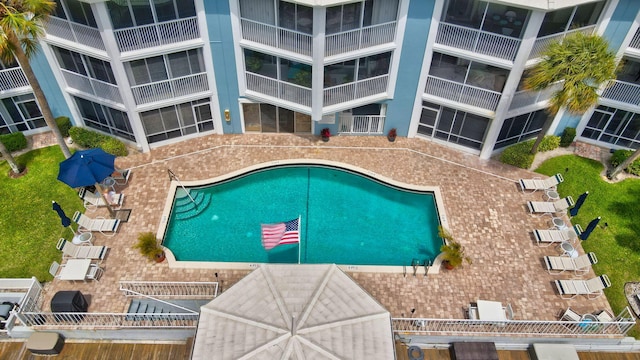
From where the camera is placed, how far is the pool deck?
66.7 feet

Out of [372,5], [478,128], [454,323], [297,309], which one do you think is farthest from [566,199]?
[297,309]

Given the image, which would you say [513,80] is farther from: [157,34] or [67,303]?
[67,303]

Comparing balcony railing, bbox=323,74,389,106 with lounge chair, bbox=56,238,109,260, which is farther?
balcony railing, bbox=323,74,389,106

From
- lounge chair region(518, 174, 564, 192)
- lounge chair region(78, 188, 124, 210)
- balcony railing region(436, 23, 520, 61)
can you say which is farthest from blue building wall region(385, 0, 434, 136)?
lounge chair region(78, 188, 124, 210)

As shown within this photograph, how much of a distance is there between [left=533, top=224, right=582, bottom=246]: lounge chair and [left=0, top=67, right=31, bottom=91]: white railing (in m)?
29.3

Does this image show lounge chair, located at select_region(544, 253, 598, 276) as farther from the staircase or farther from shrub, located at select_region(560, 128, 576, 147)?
the staircase

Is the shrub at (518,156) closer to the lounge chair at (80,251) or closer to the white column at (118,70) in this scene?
the white column at (118,70)

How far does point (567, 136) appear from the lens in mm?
27203

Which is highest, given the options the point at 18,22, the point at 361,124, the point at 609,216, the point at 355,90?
the point at 18,22

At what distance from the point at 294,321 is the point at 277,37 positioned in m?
14.4

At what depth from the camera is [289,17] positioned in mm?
22141

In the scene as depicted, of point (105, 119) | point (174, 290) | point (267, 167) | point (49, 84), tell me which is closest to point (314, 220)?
point (267, 167)

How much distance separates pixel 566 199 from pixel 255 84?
18.3 meters

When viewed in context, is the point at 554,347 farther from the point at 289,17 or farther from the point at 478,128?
the point at 289,17
